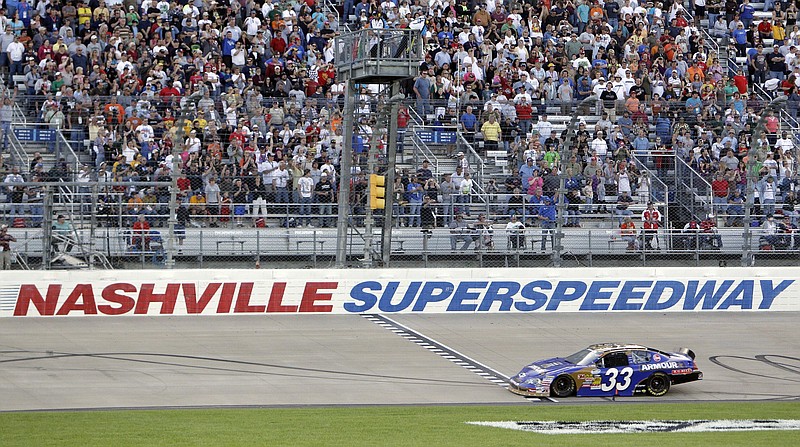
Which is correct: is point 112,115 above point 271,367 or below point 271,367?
above

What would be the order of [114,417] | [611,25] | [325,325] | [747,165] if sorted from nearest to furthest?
[114,417] < [325,325] < [747,165] < [611,25]

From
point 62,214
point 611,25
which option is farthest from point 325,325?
point 611,25

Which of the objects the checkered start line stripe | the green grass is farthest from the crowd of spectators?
the green grass

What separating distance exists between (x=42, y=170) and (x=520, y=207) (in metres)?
8.52

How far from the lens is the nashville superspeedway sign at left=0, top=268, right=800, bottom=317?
2273 centimetres

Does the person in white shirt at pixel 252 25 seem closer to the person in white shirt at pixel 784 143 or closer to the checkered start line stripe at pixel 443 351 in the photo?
the checkered start line stripe at pixel 443 351

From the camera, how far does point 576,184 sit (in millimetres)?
24828

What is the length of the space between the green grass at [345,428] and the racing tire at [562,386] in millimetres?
759

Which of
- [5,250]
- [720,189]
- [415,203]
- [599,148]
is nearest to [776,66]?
[720,189]

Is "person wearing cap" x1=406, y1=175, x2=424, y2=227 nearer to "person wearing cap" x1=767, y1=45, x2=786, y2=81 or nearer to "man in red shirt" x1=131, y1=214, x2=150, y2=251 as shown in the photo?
"man in red shirt" x1=131, y1=214, x2=150, y2=251

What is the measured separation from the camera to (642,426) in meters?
15.5

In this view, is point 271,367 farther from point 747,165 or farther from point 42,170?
point 747,165

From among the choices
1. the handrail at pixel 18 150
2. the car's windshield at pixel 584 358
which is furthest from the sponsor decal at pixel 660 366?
the handrail at pixel 18 150

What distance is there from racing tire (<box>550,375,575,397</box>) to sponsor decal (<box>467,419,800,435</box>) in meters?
1.88
